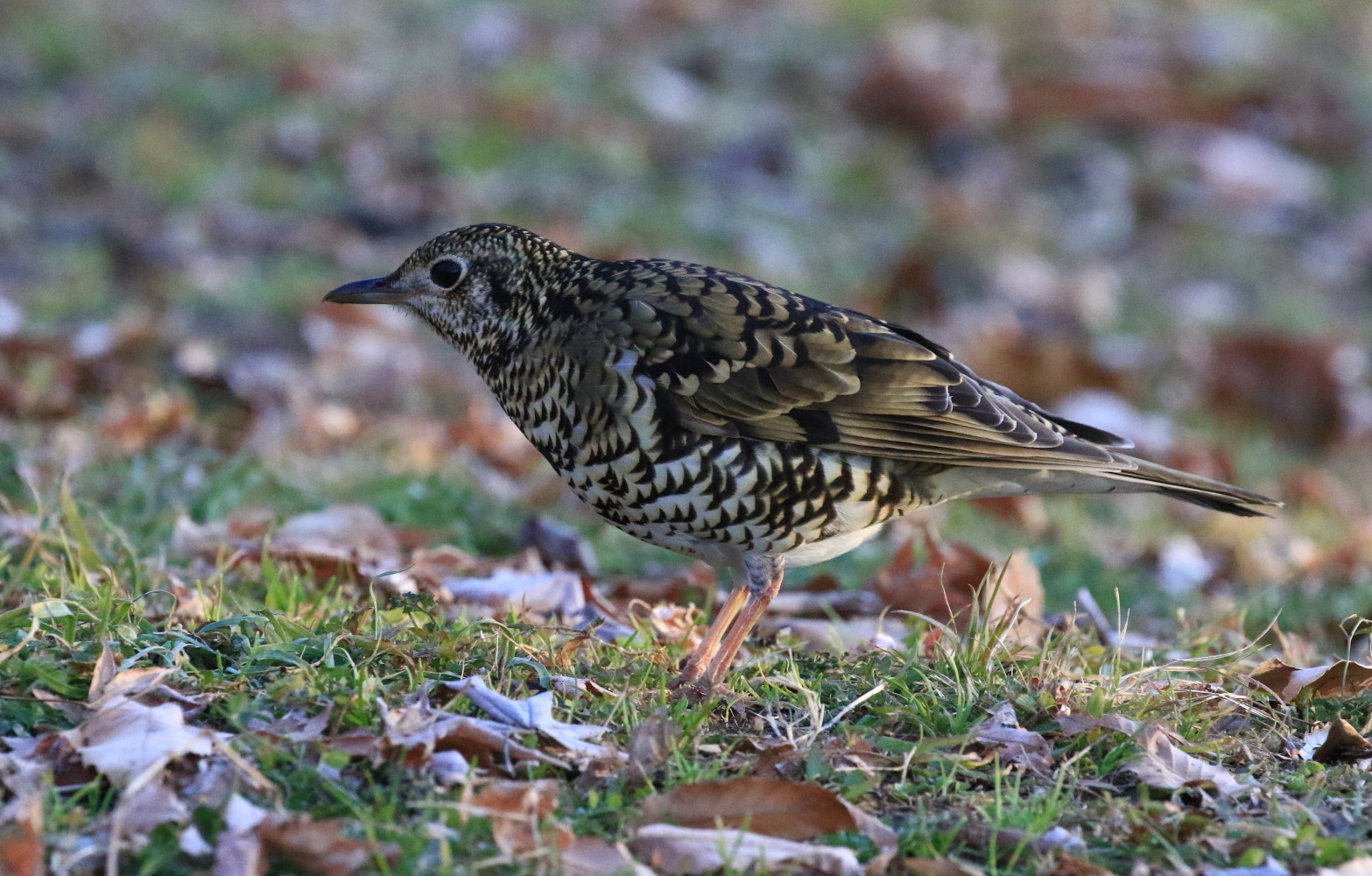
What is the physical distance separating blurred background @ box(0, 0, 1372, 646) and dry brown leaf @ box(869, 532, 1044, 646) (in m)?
0.60

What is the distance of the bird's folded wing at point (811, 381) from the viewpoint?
421 cm

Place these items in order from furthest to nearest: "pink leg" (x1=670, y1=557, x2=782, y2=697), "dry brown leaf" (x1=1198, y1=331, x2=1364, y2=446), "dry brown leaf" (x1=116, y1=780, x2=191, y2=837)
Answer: "dry brown leaf" (x1=1198, y1=331, x2=1364, y2=446)
"pink leg" (x1=670, y1=557, x2=782, y2=697)
"dry brown leaf" (x1=116, y1=780, x2=191, y2=837)

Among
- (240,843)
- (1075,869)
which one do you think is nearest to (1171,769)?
(1075,869)

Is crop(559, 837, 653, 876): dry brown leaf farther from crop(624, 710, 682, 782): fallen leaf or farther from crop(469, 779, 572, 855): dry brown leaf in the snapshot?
crop(624, 710, 682, 782): fallen leaf

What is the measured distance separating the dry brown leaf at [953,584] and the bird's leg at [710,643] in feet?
1.77

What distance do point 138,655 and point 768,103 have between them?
8.91 metres

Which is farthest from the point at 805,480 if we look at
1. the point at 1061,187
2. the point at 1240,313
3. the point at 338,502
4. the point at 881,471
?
the point at 1061,187

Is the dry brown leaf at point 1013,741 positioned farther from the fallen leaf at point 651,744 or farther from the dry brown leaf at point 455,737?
the dry brown leaf at point 455,737

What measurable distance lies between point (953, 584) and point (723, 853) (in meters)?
2.15

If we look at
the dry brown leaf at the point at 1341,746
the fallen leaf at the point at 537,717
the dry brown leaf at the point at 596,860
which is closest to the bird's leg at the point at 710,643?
the fallen leaf at the point at 537,717

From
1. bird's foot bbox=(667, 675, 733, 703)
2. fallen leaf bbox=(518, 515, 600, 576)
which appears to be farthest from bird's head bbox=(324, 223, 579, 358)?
bird's foot bbox=(667, 675, 733, 703)

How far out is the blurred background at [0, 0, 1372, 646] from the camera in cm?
644

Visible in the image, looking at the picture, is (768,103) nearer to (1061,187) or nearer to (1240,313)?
(1061,187)

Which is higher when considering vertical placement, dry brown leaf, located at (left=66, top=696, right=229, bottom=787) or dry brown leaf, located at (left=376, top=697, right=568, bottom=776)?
dry brown leaf, located at (left=376, top=697, right=568, bottom=776)
